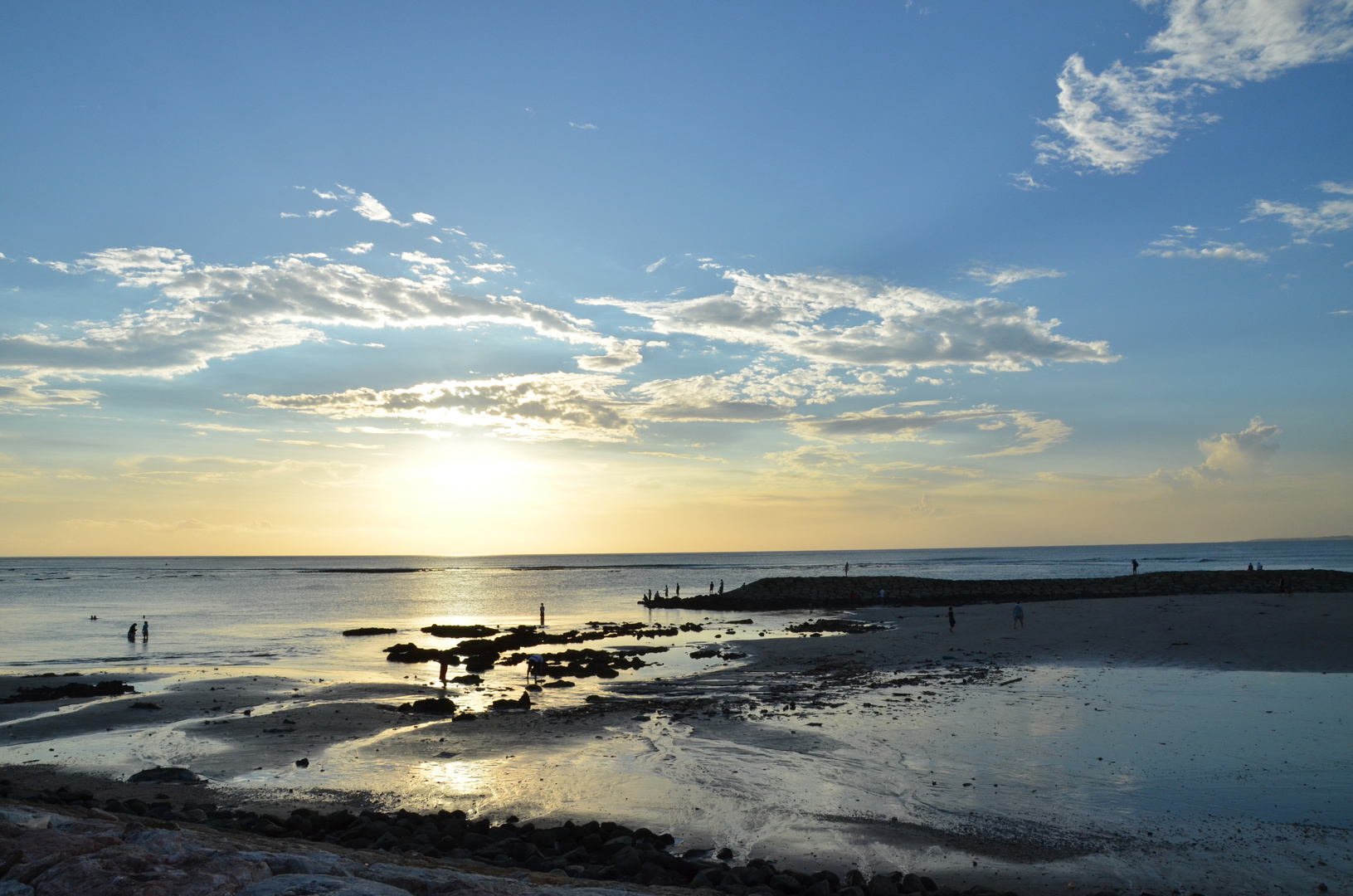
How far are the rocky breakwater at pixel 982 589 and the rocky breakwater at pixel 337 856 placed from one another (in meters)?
57.5

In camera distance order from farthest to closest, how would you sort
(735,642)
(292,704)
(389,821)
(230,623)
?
(230,623), (735,642), (292,704), (389,821)

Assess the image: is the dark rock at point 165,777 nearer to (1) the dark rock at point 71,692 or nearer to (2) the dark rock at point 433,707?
(2) the dark rock at point 433,707

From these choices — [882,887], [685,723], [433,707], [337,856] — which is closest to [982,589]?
[685,723]

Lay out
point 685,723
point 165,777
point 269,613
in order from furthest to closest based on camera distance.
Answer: point 269,613
point 685,723
point 165,777

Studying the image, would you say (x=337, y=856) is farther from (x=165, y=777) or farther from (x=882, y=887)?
(x=165, y=777)

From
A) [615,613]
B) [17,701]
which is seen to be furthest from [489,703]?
[615,613]

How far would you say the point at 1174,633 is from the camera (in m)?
33.2

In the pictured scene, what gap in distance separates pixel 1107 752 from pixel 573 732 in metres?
13.4

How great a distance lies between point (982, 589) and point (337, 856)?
75.3 m

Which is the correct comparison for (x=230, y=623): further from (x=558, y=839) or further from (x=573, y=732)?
(x=558, y=839)

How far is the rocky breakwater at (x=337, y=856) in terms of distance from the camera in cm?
607

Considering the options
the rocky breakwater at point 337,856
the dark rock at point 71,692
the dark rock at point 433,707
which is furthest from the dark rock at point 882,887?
the dark rock at point 71,692

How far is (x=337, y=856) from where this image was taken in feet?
27.5

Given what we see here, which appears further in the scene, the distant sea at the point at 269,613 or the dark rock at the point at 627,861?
the distant sea at the point at 269,613
